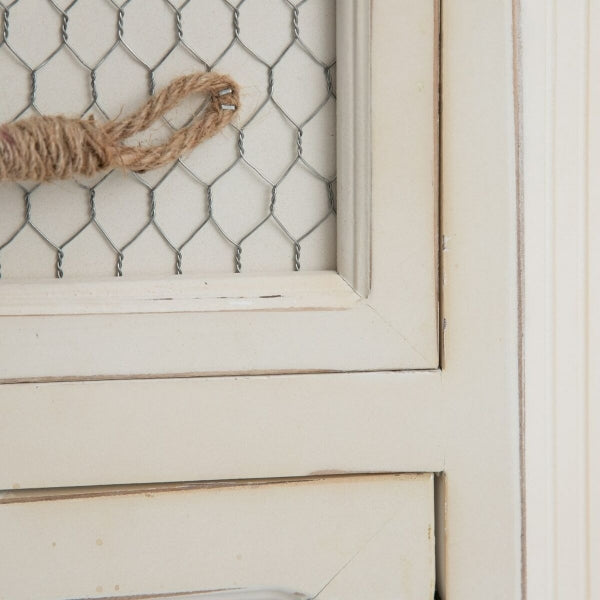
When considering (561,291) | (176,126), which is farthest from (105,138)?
(561,291)

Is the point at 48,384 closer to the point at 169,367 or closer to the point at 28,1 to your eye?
the point at 169,367

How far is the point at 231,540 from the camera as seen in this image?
0.36 m

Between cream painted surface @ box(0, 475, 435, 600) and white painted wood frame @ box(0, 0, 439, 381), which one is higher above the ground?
white painted wood frame @ box(0, 0, 439, 381)

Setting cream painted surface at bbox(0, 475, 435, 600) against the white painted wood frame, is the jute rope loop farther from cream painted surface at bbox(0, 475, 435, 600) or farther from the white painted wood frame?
cream painted surface at bbox(0, 475, 435, 600)

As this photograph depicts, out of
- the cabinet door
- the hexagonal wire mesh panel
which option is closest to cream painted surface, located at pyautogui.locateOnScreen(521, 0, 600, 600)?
the cabinet door

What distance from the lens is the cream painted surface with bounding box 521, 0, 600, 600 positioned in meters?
0.37

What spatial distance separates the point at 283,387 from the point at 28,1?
11.0 inches

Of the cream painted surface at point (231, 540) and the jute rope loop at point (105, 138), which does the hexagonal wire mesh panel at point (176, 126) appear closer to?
the jute rope loop at point (105, 138)

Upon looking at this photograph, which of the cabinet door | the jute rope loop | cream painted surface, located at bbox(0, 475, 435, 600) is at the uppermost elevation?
the jute rope loop

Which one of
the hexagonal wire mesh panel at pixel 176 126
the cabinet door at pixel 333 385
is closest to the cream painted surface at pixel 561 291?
the cabinet door at pixel 333 385

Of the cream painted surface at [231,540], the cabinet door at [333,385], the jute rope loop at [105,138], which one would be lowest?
the cream painted surface at [231,540]

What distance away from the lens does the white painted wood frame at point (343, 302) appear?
35cm

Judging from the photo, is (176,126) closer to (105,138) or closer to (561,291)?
(105,138)

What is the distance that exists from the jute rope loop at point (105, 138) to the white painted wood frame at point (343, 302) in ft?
0.22
